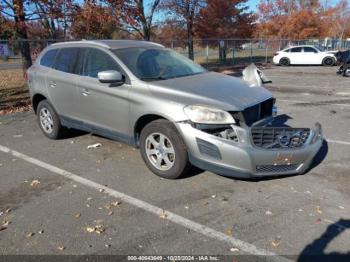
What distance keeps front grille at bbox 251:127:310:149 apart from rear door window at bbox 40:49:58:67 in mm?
4038

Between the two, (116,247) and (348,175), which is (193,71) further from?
(116,247)

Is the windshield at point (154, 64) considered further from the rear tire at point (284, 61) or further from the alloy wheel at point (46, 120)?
the rear tire at point (284, 61)

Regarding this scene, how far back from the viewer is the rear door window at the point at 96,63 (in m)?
5.44

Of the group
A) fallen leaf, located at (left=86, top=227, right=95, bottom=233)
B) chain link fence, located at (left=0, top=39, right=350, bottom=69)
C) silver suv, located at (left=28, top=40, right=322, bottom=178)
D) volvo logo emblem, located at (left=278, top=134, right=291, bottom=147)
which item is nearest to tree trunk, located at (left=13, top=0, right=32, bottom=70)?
silver suv, located at (left=28, top=40, right=322, bottom=178)

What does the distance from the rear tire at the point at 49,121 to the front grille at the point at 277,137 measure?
378cm

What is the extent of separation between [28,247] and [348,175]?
3.89m

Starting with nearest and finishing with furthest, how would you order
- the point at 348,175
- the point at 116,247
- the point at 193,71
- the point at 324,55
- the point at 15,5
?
the point at 116,247 → the point at 348,175 → the point at 193,71 → the point at 15,5 → the point at 324,55

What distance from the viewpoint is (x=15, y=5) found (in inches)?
459

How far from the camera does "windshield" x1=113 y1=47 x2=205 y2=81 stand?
5.31m

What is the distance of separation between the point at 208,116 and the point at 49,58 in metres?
3.74

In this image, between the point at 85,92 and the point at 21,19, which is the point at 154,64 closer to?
the point at 85,92

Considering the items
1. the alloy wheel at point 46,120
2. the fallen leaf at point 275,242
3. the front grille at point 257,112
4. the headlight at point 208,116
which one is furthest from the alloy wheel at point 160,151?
the alloy wheel at point 46,120

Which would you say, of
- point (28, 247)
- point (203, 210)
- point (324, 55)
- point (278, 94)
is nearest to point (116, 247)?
point (28, 247)

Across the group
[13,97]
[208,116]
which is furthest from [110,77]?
[13,97]
